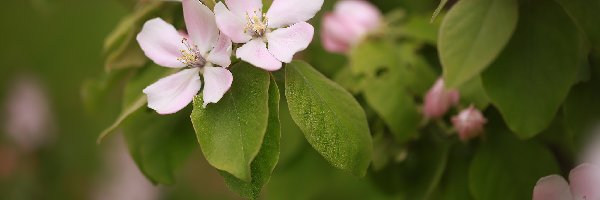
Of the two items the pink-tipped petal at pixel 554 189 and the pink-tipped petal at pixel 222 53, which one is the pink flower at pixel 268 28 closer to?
the pink-tipped petal at pixel 222 53

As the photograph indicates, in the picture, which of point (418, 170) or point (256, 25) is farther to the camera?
point (418, 170)

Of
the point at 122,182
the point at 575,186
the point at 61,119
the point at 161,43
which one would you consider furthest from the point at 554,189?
the point at 61,119

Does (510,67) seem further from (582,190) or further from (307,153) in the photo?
(307,153)

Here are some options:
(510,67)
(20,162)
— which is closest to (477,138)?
(510,67)

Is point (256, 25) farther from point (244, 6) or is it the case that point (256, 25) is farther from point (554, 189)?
point (554, 189)

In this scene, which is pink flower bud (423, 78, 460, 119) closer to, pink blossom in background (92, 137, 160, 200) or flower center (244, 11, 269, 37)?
flower center (244, 11, 269, 37)

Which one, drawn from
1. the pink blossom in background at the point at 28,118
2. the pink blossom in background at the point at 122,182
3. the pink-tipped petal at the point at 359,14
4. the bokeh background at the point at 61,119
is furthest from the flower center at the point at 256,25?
the pink blossom in background at the point at 28,118
